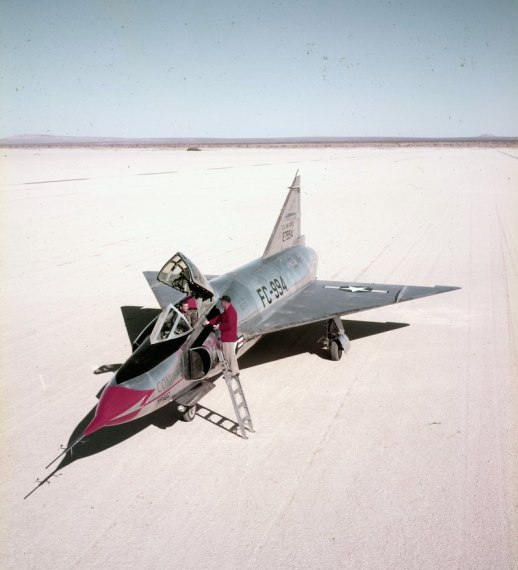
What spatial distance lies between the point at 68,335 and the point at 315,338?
6820 millimetres

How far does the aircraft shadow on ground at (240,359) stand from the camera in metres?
8.22

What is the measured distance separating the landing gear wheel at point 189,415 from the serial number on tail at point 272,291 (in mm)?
3332

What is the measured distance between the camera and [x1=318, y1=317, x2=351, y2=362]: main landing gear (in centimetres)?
1123

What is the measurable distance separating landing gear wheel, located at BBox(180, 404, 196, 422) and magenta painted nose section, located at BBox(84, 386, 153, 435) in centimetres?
134

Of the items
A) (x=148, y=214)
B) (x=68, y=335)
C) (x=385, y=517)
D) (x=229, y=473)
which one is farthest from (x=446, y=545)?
(x=148, y=214)

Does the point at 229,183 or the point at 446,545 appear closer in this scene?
the point at 446,545

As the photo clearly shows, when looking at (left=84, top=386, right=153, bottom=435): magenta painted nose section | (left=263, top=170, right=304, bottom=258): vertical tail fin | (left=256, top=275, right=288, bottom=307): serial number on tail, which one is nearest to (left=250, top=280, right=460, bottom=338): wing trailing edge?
(left=256, top=275, right=288, bottom=307): serial number on tail

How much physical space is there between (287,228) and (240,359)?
4.71 m

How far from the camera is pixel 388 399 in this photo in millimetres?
9578

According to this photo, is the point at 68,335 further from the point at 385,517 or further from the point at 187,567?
the point at 385,517

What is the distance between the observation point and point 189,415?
28.7 feet

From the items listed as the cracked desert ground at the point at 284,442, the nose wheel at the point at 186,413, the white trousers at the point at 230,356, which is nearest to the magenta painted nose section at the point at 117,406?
the cracked desert ground at the point at 284,442

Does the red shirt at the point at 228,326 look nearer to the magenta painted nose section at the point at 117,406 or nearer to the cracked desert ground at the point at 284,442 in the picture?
the cracked desert ground at the point at 284,442

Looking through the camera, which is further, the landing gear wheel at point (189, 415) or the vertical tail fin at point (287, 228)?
the vertical tail fin at point (287, 228)
